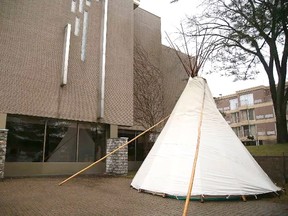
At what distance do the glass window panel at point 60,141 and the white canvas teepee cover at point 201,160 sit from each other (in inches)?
224

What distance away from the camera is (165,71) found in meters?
20.3

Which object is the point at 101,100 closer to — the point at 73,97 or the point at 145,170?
the point at 73,97

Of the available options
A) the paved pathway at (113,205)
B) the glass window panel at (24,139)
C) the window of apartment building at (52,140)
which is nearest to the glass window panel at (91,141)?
the window of apartment building at (52,140)

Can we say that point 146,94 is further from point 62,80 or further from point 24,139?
point 24,139

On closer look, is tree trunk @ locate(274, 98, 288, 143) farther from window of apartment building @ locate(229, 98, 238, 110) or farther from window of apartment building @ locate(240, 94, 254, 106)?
window of apartment building @ locate(229, 98, 238, 110)

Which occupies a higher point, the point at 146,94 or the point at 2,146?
the point at 146,94

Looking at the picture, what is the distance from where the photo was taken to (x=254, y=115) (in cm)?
4288

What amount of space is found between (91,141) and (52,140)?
2.20m

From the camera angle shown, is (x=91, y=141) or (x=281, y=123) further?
(x=91, y=141)

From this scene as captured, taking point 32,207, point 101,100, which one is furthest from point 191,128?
point 101,100

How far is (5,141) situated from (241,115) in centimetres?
4114

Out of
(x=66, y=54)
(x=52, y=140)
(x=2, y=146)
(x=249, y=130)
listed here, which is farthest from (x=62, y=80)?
(x=249, y=130)

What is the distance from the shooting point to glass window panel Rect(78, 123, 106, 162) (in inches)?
533

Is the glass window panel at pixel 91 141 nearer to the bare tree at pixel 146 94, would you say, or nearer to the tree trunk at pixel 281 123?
the bare tree at pixel 146 94
